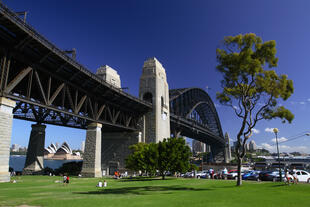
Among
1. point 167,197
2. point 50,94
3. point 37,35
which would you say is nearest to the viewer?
point 167,197

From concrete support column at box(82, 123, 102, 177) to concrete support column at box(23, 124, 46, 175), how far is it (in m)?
10.9

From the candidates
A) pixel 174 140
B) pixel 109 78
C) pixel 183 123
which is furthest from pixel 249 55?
pixel 183 123

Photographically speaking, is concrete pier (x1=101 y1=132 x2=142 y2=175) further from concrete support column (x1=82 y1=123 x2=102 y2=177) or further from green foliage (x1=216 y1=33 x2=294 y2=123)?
green foliage (x1=216 y1=33 x2=294 y2=123)

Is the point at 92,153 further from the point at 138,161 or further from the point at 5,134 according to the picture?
the point at 5,134

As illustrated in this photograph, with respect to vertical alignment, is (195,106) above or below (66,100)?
above

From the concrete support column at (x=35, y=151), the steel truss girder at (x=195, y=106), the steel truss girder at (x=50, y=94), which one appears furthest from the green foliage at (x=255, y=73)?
the steel truss girder at (x=195, y=106)

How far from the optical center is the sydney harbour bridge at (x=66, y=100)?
25.8m

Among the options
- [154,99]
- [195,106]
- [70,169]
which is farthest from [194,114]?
[70,169]

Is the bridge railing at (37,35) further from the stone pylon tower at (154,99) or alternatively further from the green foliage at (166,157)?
the stone pylon tower at (154,99)

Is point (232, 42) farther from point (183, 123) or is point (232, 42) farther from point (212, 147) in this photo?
point (212, 147)

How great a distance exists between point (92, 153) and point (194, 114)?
104 m

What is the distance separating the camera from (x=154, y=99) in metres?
60.2

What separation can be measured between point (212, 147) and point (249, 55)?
6449 inches

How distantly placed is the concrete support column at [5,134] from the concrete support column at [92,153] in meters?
17.7
